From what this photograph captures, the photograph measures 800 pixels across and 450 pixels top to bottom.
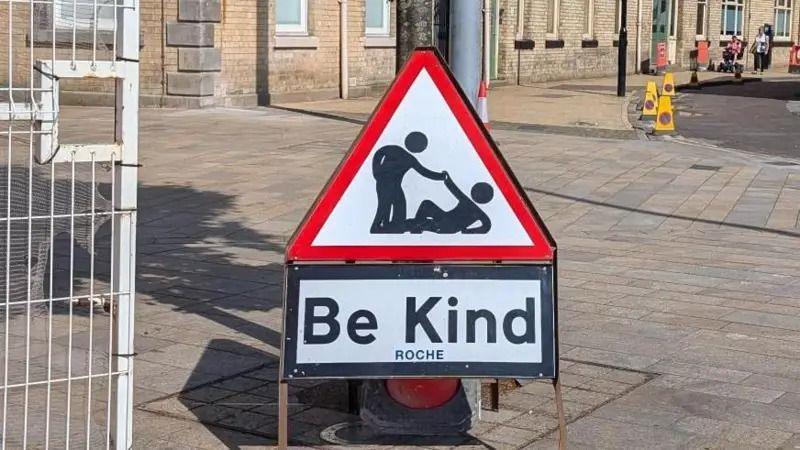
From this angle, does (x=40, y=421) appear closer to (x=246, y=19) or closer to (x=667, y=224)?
(x=667, y=224)

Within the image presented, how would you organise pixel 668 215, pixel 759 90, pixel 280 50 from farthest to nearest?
pixel 759 90 < pixel 280 50 < pixel 668 215

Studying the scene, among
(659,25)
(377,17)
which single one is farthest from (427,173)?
(659,25)

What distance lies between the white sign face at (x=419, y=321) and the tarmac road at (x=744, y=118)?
13.4 m

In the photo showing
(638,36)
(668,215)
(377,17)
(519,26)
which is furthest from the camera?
(638,36)

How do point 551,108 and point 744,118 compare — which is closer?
point 744,118

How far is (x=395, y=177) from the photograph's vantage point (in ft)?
16.5

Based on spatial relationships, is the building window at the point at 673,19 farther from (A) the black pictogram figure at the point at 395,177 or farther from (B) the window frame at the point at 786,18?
(A) the black pictogram figure at the point at 395,177

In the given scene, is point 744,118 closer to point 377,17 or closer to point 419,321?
point 377,17

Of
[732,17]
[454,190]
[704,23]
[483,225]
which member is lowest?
[483,225]

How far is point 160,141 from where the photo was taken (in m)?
16.7

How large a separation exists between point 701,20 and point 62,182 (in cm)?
4309

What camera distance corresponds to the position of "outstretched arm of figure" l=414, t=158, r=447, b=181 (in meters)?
5.04

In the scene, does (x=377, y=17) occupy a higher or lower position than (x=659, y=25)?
lower

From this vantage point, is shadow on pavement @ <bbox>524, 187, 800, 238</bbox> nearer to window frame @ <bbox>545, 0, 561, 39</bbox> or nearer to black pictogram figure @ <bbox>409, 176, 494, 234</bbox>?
black pictogram figure @ <bbox>409, 176, 494, 234</bbox>
